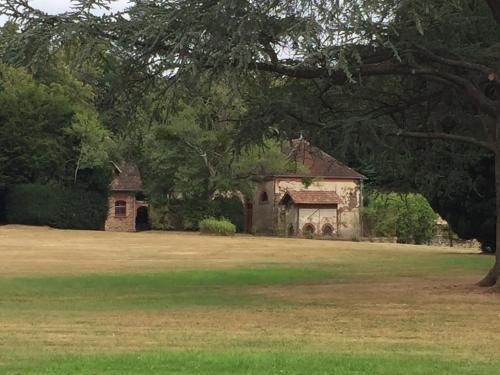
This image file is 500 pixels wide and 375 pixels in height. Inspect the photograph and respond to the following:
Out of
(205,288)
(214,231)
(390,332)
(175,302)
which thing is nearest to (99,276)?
(205,288)

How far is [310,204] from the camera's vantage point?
64688mm

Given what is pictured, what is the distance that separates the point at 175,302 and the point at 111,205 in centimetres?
5056

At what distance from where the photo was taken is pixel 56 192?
204 feet

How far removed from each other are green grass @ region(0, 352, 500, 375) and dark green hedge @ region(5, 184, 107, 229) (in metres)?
53.9

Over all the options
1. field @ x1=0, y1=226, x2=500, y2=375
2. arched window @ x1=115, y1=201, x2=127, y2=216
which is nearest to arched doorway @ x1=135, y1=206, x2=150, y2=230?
arched window @ x1=115, y1=201, x2=127, y2=216

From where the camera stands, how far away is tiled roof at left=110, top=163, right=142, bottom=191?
6700 cm

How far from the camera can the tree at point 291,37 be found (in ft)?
46.5

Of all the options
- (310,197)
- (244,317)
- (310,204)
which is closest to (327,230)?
(310,204)

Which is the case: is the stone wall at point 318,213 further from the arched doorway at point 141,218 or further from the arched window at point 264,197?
the arched doorway at point 141,218

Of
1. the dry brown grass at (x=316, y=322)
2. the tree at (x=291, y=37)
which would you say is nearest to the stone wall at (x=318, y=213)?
the dry brown grass at (x=316, y=322)

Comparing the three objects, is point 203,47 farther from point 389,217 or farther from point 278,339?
point 389,217

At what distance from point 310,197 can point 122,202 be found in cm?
1542

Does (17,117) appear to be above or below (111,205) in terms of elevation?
above

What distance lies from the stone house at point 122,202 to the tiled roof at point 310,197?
39.9 ft
